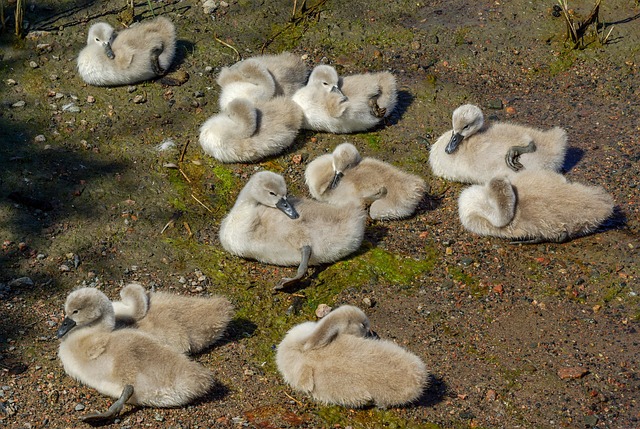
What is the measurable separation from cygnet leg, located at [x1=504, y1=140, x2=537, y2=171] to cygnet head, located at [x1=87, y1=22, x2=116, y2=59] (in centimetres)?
387

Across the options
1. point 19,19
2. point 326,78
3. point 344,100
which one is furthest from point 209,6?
point 344,100

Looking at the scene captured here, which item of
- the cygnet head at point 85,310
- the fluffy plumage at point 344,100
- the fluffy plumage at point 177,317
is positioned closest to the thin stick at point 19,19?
the fluffy plumage at point 344,100

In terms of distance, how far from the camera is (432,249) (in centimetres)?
703

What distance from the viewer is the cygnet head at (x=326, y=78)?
798 centimetres

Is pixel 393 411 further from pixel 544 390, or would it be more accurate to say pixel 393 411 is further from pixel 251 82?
pixel 251 82

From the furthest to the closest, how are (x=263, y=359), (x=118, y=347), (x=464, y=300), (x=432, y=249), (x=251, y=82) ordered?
1. (x=251, y=82)
2. (x=432, y=249)
3. (x=464, y=300)
4. (x=263, y=359)
5. (x=118, y=347)

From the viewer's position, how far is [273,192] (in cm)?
659

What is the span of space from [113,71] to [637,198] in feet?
16.3

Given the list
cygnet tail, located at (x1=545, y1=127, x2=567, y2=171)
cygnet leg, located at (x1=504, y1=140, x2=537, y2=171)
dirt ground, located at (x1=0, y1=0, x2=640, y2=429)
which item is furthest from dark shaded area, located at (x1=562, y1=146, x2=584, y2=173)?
cygnet leg, located at (x1=504, y1=140, x2=537, y2=171)

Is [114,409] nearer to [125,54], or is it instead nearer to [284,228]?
[284,228]

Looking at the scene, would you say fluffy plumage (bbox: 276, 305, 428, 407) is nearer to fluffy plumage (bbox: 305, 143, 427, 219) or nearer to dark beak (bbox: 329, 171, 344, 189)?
fluffy plumage (bbox: 305, 143, 427, 219)

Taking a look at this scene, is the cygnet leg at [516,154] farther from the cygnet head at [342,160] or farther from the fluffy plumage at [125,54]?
the fluffy plumage at [125,54]

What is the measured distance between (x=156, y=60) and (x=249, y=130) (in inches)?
62.1

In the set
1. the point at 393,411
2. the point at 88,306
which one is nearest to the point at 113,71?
the point at 88,306
